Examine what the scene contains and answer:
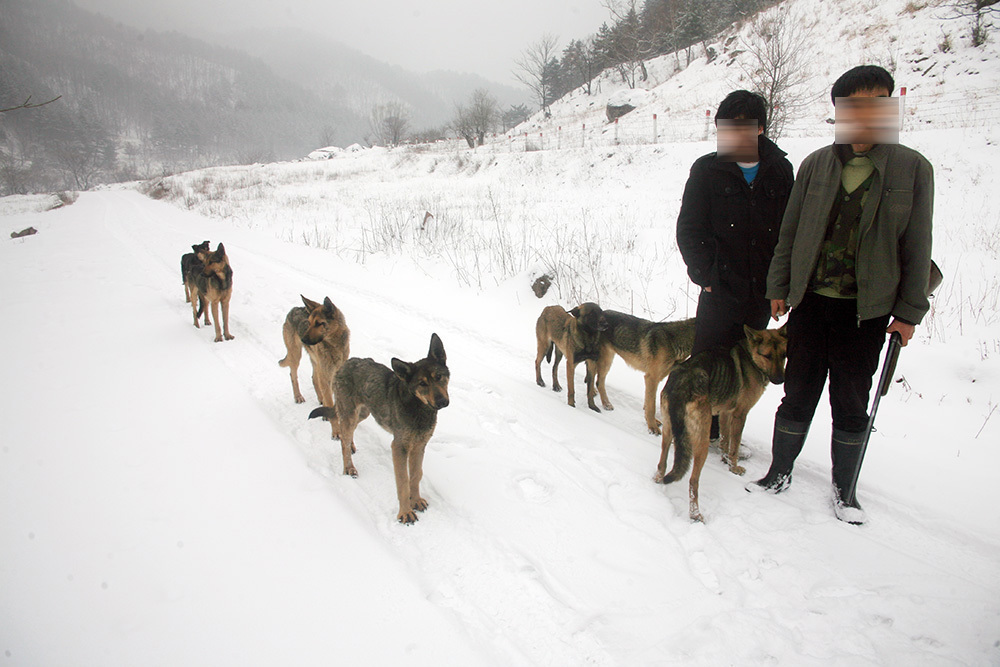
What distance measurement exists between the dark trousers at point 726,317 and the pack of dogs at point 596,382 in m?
0.12

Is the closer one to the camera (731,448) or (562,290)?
(731,448)

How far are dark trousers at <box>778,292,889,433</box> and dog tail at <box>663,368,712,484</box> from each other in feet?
1.89

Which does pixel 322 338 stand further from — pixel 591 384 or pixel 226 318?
pixel 226 318

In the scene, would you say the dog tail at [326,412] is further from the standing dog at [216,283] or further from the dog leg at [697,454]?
the standing dog at [216,283]

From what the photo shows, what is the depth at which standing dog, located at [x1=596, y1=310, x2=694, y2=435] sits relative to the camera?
13.1 ft

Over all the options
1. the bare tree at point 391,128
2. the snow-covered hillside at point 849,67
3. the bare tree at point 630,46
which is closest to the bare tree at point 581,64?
the bare tree at point 630,46

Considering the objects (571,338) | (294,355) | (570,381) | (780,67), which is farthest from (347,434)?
(780,67)

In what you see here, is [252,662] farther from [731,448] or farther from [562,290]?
[562,290]

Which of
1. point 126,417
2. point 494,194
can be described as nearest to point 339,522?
point 126,417

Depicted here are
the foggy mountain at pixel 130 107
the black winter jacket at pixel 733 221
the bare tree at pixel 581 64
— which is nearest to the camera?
the black winter jacket at pixel 733 221

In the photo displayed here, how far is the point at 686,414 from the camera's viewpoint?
2.99m

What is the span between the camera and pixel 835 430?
2865 millimetres

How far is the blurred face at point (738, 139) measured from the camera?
2.89 metres

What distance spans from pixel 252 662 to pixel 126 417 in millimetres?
3390
